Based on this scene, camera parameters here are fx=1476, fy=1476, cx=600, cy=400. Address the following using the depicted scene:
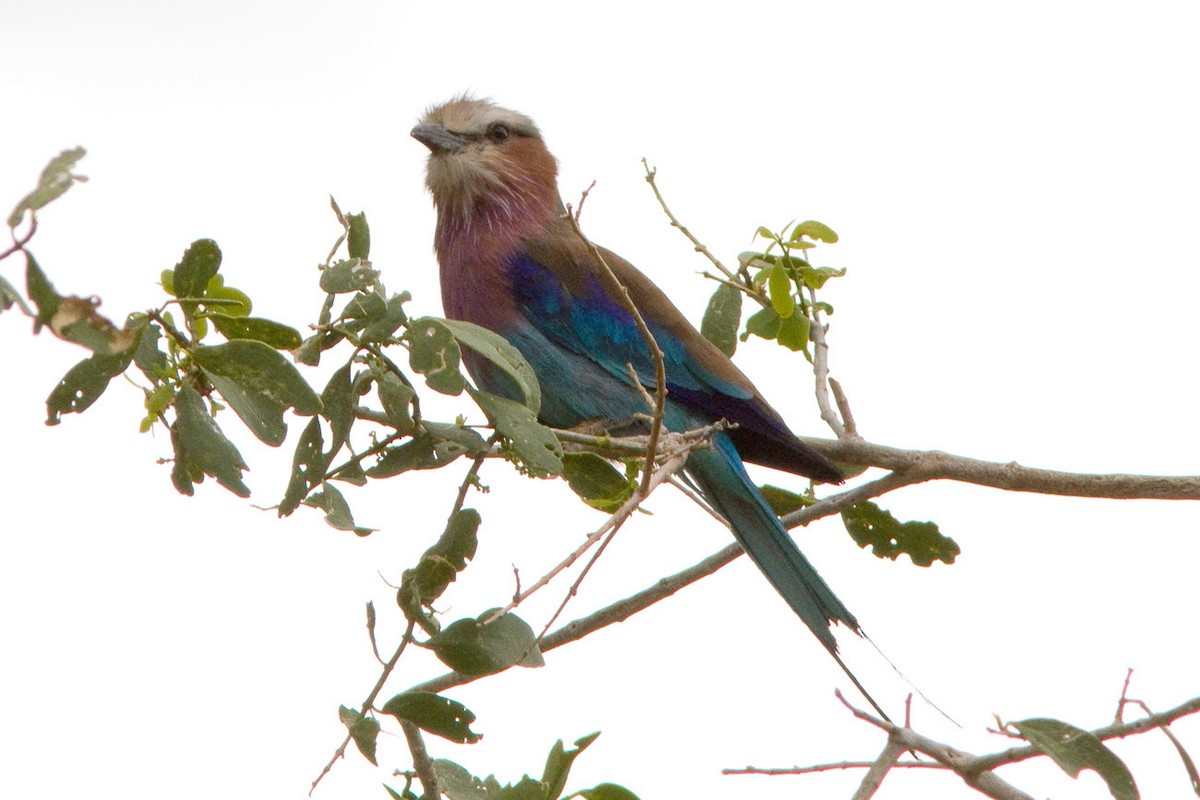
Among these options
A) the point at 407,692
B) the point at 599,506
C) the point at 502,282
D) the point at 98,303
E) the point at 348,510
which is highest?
the point at 502,282

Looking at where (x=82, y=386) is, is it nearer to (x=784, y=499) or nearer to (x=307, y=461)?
(x=307, y=461)

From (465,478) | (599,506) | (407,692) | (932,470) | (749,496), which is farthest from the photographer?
(749,496)

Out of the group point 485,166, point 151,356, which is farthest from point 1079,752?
point 485,166

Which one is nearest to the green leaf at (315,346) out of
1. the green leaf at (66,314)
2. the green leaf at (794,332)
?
the green leaf at (66,314)

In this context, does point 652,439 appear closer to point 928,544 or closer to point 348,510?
point 348,510

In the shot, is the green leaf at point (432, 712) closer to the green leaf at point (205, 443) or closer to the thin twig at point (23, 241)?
the green leaf at point (205, 443)

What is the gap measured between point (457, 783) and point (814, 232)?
1.77 m

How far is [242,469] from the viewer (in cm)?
251

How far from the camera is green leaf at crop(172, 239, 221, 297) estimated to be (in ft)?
8.05

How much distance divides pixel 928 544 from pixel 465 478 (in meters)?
1.57

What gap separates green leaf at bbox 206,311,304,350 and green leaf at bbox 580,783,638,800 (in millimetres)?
920

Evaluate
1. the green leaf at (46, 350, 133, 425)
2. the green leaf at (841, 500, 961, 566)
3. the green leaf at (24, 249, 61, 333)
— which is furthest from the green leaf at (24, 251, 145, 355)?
the green leaf at (841, 500, 961, 566)

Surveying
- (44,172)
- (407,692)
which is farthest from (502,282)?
(44,172)

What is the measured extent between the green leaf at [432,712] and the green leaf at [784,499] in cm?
161
